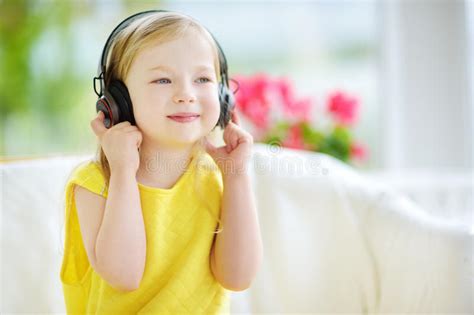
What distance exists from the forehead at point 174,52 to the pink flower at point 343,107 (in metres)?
1.23

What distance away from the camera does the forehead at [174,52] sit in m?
0.88

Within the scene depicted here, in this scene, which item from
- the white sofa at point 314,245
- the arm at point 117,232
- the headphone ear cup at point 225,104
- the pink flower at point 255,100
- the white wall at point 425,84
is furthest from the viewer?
the white wall at point 425,84

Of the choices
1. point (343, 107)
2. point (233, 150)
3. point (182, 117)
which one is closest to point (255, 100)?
point (343, 107)

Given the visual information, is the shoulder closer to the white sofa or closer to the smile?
the smile

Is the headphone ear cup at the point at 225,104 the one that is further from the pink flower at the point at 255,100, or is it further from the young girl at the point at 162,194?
the pink flower at the point at 255,100

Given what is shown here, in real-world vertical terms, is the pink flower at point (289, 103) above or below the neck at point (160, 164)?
below

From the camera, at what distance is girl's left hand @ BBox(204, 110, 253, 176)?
3.27ft

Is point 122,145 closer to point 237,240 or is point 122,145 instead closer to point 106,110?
point 106,110

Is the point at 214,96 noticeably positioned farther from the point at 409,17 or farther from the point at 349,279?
the point at 409,17

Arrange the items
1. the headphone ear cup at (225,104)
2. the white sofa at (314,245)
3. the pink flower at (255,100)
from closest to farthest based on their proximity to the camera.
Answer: the headphone ear cup at (225,104), the white sofa at (314,245), the pink flower at (255,100)

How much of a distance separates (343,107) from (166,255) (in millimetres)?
1269

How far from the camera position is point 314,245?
1.43 meters

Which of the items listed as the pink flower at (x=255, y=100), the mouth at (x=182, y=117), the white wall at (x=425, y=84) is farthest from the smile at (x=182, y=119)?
the white wall at (x=425, y=84)

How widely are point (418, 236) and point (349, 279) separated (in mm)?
202
